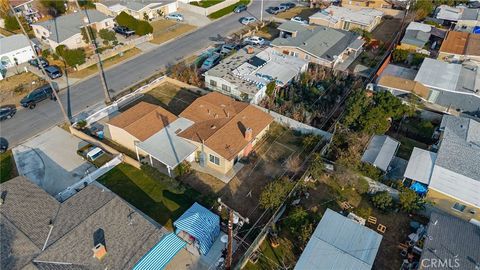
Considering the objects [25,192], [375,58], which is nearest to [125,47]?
[25,192]

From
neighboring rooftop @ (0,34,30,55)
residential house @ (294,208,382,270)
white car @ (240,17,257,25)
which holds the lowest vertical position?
residential house @ (294,208,382,270)

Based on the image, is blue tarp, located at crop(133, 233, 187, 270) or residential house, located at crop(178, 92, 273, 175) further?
residential house, located at crop(178, 92, 273, 175)

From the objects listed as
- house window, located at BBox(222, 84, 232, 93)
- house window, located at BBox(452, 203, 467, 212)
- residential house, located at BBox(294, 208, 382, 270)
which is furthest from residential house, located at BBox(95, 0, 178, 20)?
house window, located at BBox(452, 203, 467, 212)

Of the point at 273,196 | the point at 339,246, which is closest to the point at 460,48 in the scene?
the point at 273,196

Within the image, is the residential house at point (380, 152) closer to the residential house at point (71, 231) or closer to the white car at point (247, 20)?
the residential house at point (71, 231)

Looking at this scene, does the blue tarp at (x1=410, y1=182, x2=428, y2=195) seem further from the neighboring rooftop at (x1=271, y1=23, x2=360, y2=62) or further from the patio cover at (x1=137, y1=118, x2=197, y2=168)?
the neighboring rooftop at (x1=271, y1=23, x2=360, y2=62)

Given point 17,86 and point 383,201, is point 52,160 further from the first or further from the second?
point 383,201

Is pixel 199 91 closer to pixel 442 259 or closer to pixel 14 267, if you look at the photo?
pixel 14 267
